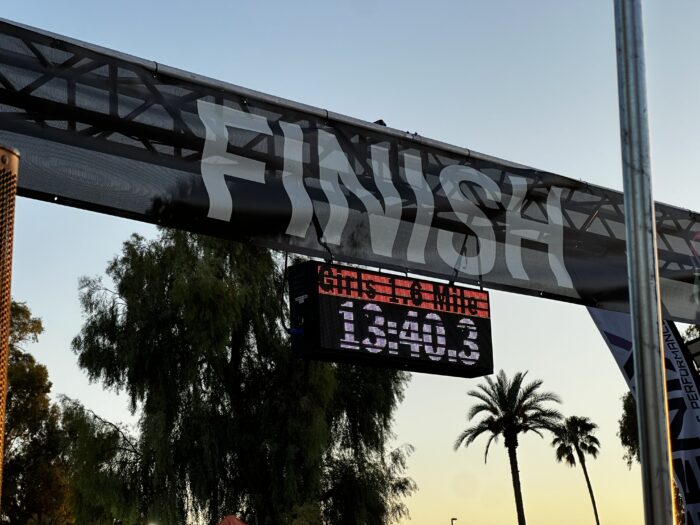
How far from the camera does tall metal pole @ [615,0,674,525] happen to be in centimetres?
695

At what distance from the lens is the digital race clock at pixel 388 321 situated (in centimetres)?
1031

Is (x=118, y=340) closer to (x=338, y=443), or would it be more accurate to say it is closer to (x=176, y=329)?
(x=176, y=329)

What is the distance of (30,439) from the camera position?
161 feet

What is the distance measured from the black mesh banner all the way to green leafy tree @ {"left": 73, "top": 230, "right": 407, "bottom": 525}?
51.4 feet

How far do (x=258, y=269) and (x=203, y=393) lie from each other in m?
3.92

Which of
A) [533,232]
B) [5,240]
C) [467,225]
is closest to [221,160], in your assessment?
[467,225]

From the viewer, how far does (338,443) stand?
31.5 m

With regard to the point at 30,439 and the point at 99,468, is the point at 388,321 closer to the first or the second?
the point at 99,468

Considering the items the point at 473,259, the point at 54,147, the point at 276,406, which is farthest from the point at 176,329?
the point at 54,147

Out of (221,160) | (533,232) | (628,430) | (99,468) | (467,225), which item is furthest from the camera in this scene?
(628,430)

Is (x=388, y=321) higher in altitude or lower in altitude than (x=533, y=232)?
lower

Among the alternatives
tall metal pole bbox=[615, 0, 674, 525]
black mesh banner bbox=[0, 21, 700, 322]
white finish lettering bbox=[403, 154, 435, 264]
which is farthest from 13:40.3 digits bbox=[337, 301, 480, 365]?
tall metal pole bbox=[615, 0, 674, 525]

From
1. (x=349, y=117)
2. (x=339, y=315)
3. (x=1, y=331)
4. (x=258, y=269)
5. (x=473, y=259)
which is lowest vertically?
(x=1, y=331)

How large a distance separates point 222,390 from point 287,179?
19378 mm
